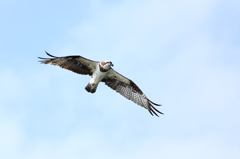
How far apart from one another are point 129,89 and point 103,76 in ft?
5.88

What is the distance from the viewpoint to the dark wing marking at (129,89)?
76.2 ft

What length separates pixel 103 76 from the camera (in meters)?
22.5

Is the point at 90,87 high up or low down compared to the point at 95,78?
down

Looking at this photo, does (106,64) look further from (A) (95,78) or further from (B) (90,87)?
(B) (90,87)

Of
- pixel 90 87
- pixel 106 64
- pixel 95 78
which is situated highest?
pixel 106 64

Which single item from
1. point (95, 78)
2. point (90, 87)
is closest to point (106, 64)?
point (95, 78)

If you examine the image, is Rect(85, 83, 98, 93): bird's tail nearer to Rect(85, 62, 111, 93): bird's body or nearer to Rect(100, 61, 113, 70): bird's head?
Rect(85, 62, 111, 93): bird's body

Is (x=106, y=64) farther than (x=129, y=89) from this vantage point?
No

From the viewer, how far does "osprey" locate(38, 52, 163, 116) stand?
21.7 metres

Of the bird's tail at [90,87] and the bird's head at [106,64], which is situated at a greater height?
the bird's head at [106,64]

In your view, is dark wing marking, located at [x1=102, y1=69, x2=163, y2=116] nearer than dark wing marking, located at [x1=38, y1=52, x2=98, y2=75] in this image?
No

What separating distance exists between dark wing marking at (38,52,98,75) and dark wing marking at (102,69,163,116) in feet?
3.89

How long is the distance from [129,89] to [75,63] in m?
3.17

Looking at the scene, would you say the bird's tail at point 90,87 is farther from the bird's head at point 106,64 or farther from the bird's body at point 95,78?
the bird's head at point 106,64
